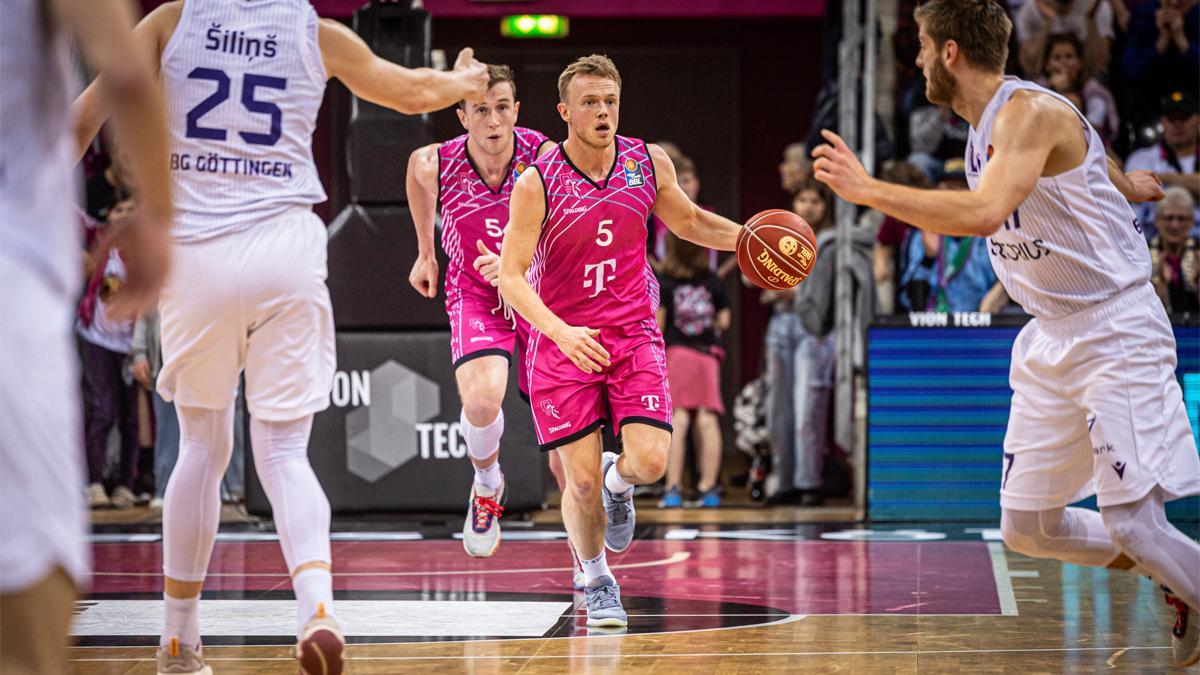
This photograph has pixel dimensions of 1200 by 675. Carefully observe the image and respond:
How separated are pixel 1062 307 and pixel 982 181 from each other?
514 millimetres

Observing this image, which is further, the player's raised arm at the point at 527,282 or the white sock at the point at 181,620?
the player's raised arm at the point at 527,282

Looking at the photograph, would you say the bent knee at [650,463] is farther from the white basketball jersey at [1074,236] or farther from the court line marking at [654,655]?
the white basketball jersey at [1074,236]

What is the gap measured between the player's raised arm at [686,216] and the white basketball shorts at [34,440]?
372 cm

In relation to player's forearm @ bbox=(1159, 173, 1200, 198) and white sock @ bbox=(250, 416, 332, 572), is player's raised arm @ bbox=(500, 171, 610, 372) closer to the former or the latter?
white sock @ bbox=(250, 416, 332, 572)

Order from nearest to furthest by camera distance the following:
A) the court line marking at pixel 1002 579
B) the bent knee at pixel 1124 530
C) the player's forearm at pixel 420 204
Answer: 1. the bent knee at pixel 1124 530
2. the court line marking at pixel 1002 579
3. the player's forearm at pixel 420 204

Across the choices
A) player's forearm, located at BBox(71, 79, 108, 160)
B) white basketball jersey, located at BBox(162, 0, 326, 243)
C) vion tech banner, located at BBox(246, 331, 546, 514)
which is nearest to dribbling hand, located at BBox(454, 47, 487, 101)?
white basketball jersey, located at BBox(162, 0, 326, 243)

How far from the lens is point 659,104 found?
1418cm

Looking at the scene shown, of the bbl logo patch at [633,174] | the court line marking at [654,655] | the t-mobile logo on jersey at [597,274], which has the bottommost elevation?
the court line marking at [654,655]

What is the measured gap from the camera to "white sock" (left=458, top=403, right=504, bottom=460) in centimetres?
646

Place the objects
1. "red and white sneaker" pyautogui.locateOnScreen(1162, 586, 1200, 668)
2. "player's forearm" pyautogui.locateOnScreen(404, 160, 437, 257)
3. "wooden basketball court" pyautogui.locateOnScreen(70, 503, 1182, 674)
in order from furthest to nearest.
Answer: "player's forearm" pyautogui.locateOnScreen(404, 160, 437, 257)
"wooden basketball court" pyautogui.locateOnScreen(70, 503, 1182, 674)
"red and white sneaker" pyautogui.locateOnScreen(1162, 586, 1200, 668)

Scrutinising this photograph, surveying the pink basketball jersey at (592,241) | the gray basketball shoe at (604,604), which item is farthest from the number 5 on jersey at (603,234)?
the gray basketball shoe at (604,604)

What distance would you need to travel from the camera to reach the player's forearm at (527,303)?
5.11 meters

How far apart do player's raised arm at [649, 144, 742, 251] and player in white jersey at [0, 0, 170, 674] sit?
349cm

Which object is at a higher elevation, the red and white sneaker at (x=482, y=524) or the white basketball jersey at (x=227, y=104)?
the white basketball jersey at (x=227, y=104)
